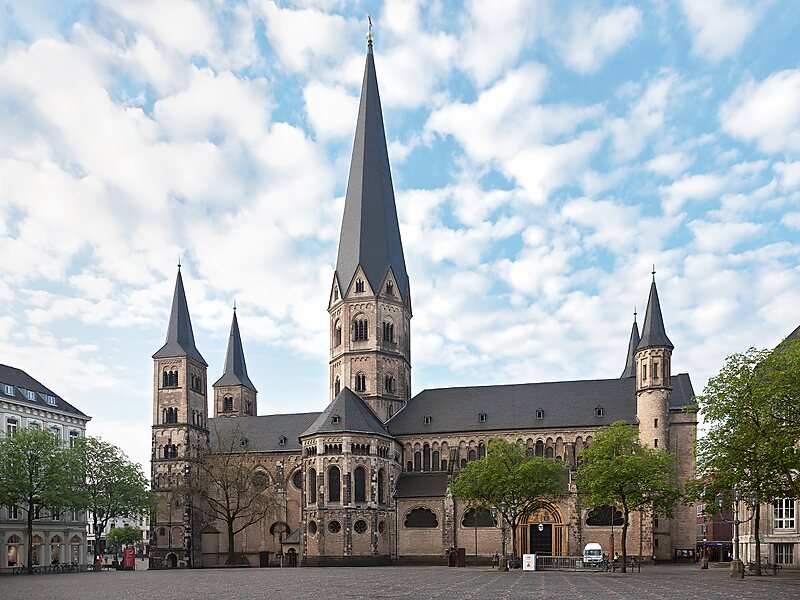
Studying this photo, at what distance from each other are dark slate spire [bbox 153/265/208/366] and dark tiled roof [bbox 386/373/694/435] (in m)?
27.0

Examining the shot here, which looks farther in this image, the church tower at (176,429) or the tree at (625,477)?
the church tower at (176,429)

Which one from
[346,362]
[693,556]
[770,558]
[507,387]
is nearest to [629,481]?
[770,558]

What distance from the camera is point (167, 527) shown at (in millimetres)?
99688

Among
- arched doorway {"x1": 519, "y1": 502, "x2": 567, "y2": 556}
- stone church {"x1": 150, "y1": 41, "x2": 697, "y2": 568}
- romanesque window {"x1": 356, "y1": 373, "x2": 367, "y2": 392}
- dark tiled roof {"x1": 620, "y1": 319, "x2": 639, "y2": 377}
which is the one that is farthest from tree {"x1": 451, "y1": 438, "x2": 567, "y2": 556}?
dark tiled roof {"x1": 620, "y1": 319, "x2": 639, "y2": 377}

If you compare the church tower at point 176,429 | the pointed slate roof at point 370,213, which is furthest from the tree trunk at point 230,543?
the pointed slate roof at point 370,213

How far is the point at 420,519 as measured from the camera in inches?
3551

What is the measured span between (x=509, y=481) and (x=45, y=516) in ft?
145

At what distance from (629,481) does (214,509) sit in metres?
49.3

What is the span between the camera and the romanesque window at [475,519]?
3445 inches

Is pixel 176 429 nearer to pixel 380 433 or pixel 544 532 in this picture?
pixel 380 433

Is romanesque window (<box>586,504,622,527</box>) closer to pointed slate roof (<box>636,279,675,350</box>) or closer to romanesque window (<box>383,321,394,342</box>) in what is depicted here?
pointed slate roof (<box>636,279,675,350</box>)

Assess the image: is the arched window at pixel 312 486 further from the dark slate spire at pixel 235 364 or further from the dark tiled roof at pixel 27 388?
the dark slate spire at pixel 235 364

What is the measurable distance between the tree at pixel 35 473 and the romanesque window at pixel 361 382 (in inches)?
1352

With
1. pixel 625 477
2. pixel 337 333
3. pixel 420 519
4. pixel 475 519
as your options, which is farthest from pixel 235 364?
pixel 625 477
